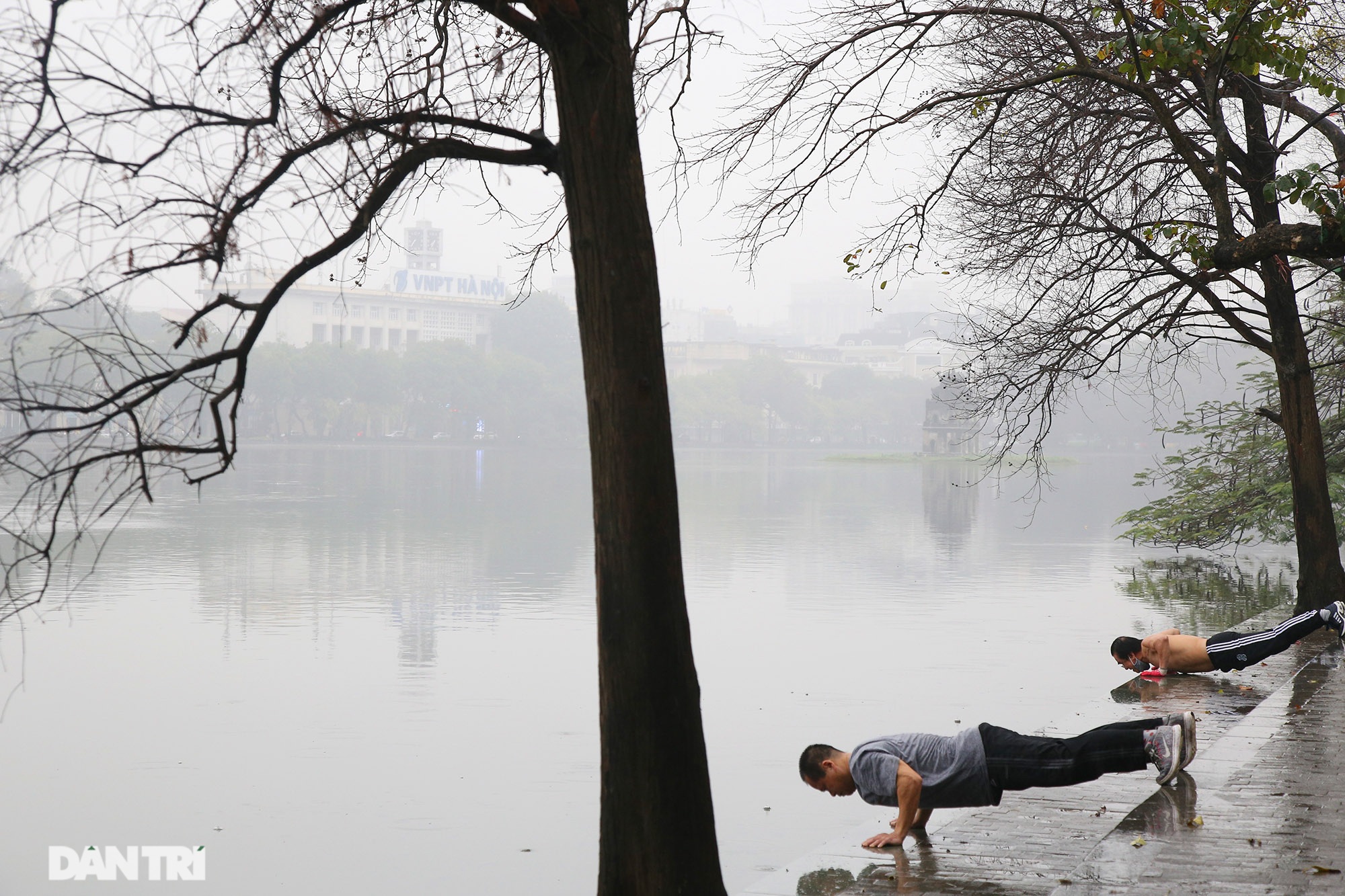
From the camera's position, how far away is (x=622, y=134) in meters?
4.46

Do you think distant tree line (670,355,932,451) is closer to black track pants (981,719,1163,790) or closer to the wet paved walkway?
the wet paved walkway

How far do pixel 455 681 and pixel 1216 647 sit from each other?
660 cm

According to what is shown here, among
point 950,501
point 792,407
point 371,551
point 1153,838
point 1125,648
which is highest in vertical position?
point 792,407

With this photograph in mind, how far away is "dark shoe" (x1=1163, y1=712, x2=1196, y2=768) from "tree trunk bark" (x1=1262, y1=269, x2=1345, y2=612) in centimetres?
775

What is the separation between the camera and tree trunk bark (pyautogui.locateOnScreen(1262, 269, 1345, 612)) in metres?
12.6

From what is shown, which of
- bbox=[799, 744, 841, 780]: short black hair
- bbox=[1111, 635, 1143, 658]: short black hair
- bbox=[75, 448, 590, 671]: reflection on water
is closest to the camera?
bbox=[799, 744, 841, 780]: short black hair

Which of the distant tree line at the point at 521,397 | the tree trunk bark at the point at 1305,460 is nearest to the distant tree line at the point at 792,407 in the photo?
the distant tree line at the point at 521,397

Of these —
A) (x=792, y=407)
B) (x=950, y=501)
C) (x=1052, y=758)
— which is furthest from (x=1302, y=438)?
(x=792, y=407)

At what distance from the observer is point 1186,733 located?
607 cm

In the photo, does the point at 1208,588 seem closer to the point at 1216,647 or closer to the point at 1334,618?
the point at 1334,618

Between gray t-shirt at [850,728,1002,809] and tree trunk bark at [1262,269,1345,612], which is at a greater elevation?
tree trunk bark at [1262,269,1345,612]

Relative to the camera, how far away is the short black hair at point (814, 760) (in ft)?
18.8

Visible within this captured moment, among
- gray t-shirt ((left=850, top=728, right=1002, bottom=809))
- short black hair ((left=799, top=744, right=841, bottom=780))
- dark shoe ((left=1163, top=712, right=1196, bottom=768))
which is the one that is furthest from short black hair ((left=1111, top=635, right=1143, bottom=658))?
short black hair ((left=799, top=744, right=841, bottom=780))

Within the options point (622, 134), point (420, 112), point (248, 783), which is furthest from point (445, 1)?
point (248, 783)
